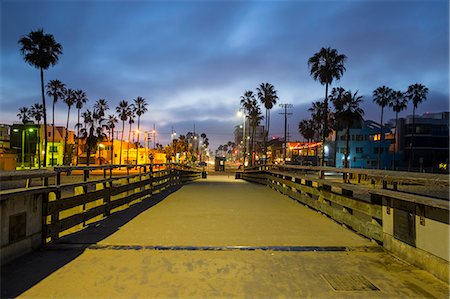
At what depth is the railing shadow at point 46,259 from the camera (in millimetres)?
4184

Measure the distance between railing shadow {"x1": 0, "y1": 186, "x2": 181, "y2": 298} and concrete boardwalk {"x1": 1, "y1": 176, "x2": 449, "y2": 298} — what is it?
1 cm

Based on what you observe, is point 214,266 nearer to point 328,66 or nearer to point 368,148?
point 328,66

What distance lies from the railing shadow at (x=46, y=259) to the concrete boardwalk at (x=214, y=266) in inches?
0.5

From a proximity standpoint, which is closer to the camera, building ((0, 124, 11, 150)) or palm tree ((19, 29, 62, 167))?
palm tree ((19, 29, 62, 167))

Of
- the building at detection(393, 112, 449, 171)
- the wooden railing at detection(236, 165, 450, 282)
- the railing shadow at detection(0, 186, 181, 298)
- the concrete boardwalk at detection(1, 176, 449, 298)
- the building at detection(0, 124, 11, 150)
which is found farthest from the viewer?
the building at detection(393, 112, 449, 171)

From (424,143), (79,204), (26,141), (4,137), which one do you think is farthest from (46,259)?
(424,143)

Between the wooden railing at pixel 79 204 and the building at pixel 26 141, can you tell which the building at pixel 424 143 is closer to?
the wooden railing at pixel 79 204

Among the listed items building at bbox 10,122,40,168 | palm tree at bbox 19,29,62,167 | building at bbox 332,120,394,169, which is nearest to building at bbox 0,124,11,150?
building at bbox 10,122,40,168

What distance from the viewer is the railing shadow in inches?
165

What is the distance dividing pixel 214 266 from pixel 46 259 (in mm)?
2581

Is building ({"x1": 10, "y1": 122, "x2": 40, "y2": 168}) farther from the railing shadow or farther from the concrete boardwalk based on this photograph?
the concrete boardwalk

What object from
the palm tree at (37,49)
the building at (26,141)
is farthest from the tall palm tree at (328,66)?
the building at (26,141)

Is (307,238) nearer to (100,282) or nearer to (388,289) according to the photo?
(388,289)

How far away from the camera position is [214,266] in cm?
497
